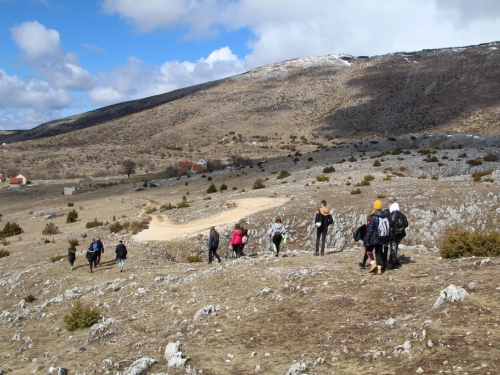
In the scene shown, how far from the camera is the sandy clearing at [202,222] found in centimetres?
2367

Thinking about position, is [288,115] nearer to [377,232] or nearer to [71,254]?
[71,254]

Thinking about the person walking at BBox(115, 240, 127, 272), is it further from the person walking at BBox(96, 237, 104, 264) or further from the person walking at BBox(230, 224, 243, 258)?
the person walking at BBox(230, 224, 243, 258)

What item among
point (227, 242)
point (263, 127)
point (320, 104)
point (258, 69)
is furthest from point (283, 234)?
point (258, 69)

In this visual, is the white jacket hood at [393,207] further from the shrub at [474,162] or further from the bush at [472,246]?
the shrub at [474,162]

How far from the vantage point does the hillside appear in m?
Answer: 97.8

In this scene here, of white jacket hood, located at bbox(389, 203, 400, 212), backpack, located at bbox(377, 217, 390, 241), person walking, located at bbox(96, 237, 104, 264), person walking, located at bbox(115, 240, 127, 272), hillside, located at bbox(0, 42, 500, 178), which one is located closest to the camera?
backpack, located at bbox(377, 217, 390, 241)

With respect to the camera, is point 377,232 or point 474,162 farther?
point 474,162

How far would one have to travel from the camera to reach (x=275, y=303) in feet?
33.6

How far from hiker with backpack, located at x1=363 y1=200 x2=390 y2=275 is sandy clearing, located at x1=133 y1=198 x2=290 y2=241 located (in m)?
13.6

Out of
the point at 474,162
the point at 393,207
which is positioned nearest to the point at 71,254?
the point at 393,207

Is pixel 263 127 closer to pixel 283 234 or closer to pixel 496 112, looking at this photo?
pixel 496 112

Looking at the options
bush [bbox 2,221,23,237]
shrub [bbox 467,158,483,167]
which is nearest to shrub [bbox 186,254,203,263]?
bush [bbox 2,221,23,237]

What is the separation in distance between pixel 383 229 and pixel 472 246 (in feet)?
14.2

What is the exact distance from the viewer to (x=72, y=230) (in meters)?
32.4
